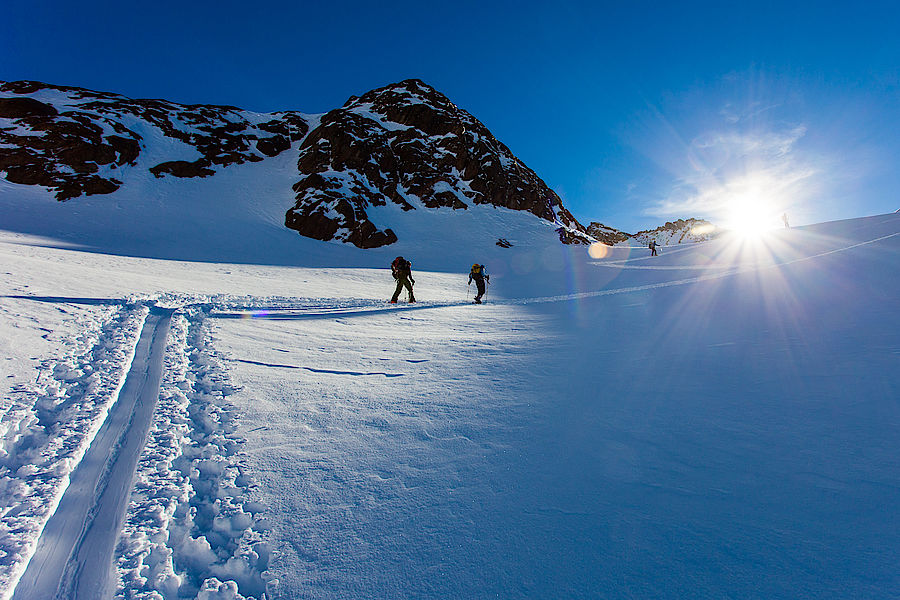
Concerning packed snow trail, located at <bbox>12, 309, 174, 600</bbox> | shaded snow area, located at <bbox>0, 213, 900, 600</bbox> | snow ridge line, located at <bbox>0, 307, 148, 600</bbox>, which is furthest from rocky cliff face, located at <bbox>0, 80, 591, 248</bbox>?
packed snow trail, located at <bbox>12, 309, 174, 600</bbox>

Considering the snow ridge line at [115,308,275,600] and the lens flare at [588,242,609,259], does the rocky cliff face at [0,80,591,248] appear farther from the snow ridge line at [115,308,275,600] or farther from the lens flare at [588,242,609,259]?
the snow ridge line at [115,308,275,600]

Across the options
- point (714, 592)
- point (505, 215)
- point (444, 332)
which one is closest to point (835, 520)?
point (714, 592)

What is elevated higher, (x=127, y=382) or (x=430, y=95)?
(x=430, y=95)

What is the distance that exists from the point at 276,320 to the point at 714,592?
7.98m

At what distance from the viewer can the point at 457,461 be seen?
8.61 ft

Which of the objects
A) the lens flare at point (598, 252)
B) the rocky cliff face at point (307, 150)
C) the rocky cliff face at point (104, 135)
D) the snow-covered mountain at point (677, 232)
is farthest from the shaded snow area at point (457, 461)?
A: the snow-covered mountain at point (677, 232)

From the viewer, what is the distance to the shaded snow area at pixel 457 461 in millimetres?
1741

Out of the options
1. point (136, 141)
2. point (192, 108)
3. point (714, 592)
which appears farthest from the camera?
point (192, 108)

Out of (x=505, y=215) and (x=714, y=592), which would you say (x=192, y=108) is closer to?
(x=505, y=215)

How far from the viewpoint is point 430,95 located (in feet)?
208

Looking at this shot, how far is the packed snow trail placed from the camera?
1818mm

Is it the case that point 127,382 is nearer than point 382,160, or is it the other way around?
point 127,382

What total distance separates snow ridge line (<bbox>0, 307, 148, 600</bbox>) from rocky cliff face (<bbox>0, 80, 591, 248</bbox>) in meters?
32.0

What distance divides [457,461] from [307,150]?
56.9 m
